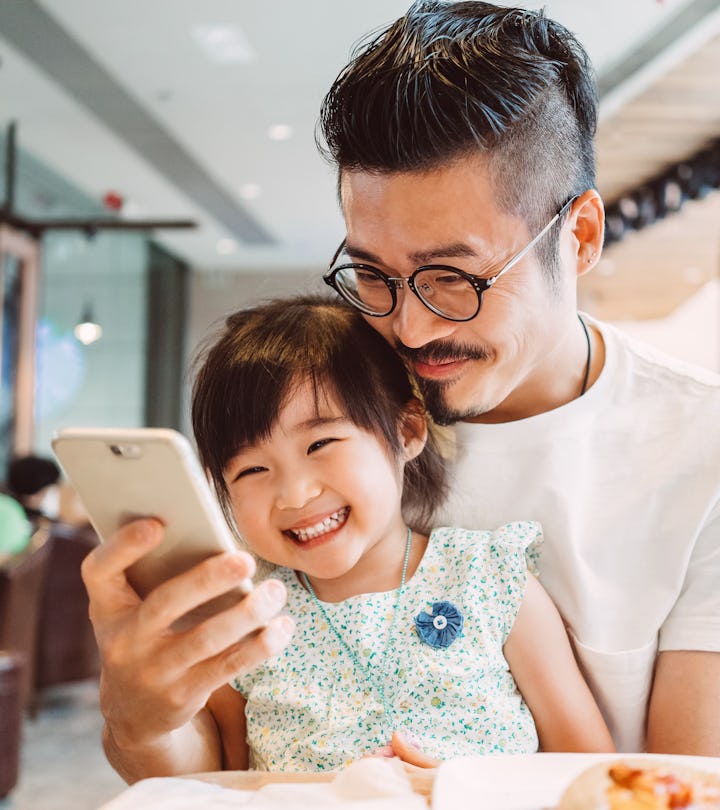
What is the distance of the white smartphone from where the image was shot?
93 centimetres

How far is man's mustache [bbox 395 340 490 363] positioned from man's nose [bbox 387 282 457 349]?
1cm

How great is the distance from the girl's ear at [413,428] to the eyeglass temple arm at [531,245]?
0.24m

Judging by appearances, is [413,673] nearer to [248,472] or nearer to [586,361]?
[248,472]

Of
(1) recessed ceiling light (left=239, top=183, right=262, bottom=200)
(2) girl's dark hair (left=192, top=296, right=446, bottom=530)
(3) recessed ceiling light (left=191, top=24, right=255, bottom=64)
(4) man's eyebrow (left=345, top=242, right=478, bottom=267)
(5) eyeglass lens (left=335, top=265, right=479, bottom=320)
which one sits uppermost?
(3) recessed ceiling light (left=191, top=24, right=255, bottom=64)

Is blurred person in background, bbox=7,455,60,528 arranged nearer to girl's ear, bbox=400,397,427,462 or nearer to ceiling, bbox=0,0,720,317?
ceiling, bbox=0,0,720,317

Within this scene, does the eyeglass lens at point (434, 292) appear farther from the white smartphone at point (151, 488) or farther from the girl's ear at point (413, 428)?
the white smartphone at point (151, 488)

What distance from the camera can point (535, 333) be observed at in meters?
1.50

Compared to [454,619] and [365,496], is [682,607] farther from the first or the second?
[365,496]

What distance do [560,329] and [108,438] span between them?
2.82ft

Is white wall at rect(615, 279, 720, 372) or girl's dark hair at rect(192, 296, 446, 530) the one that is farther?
white wall at rect(615, 279, 720, 372)

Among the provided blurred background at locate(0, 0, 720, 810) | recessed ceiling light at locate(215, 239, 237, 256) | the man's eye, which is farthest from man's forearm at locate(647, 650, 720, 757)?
recessed ceiling light at locate(215, 239, 237, 256)

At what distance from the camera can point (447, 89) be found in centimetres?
144

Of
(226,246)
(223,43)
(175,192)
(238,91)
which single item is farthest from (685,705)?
(226,246)

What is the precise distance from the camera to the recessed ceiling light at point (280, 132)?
7125 millimetres
